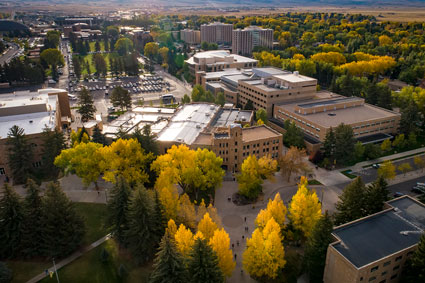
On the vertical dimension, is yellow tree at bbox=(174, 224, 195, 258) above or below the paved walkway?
above

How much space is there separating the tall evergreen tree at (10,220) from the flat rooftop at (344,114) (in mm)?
66272

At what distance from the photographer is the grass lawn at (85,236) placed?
1719 inches

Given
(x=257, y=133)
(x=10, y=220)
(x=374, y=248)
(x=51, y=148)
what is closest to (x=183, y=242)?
(x=374, y=248)

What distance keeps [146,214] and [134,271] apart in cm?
827

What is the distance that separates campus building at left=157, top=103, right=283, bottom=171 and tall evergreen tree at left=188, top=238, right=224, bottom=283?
33.4m

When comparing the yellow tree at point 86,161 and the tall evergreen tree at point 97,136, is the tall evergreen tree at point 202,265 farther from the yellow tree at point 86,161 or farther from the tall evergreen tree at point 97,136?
the tall evergreen tree at point 97,136

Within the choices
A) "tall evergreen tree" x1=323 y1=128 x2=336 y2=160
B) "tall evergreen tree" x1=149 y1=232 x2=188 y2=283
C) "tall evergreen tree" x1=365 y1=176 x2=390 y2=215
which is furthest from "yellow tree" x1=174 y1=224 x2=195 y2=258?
"tall evergreen tree" x1=323 y1=128 x2=336 y2=160

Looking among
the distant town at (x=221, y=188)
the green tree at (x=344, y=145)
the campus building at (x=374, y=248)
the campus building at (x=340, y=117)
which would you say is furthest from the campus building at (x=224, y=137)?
the campus building at (x=374, y=248)

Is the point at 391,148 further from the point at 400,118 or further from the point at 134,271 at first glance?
the point at 134,271

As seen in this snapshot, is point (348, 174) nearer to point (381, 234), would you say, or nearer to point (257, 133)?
point (257, 133)

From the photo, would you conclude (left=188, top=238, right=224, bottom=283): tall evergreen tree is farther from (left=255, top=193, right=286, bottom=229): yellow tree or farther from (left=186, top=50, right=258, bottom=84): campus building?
(left=186, top=50, right=258, bottom=84): campus building

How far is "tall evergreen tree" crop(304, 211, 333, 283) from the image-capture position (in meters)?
39.5

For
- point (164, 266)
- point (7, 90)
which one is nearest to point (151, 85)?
point (7, 90)

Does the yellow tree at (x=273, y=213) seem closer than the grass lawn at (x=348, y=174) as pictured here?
Yes
